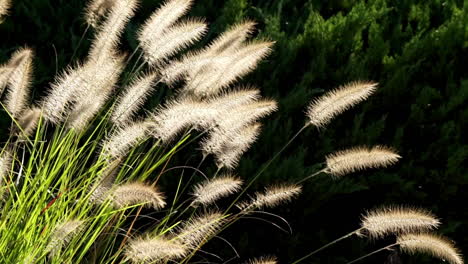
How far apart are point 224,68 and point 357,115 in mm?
962

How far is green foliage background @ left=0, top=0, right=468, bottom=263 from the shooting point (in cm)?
355

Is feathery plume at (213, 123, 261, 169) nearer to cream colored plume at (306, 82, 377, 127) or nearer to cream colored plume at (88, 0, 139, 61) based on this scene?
cream colored plume at (306, 82, 377, 127)

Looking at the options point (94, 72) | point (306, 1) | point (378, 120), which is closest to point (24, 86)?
point (94, 72)

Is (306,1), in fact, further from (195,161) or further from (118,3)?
(118,3)

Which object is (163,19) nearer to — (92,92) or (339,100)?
(92,92)

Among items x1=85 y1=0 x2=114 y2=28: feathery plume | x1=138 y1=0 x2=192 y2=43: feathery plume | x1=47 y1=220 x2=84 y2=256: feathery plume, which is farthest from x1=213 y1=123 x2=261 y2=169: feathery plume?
x1=85 y1=0 x2=114 y2=28: feathery plume

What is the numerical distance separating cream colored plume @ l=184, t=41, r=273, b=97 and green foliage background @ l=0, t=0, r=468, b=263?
0.55 meters

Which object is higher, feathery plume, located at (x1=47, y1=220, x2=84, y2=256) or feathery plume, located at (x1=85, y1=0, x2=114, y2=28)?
feathery plume, located at (x1=85, y1=0, x2=114, y2=28)

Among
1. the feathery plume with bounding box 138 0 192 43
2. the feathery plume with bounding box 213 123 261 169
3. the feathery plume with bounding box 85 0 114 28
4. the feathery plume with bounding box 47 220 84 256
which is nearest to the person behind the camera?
the feathery plume with bounding box 47 220 84 256

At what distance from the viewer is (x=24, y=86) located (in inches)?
120

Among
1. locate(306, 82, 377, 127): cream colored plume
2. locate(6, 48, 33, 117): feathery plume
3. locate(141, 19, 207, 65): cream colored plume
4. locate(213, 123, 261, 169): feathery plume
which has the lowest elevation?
locate(6, 48, 33, 117): feathery plume

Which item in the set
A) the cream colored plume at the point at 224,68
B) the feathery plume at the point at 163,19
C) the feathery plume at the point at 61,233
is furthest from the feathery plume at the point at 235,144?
the feathery plume at the point at 61,233

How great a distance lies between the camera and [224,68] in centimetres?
296

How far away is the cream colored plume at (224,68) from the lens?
2.91m
